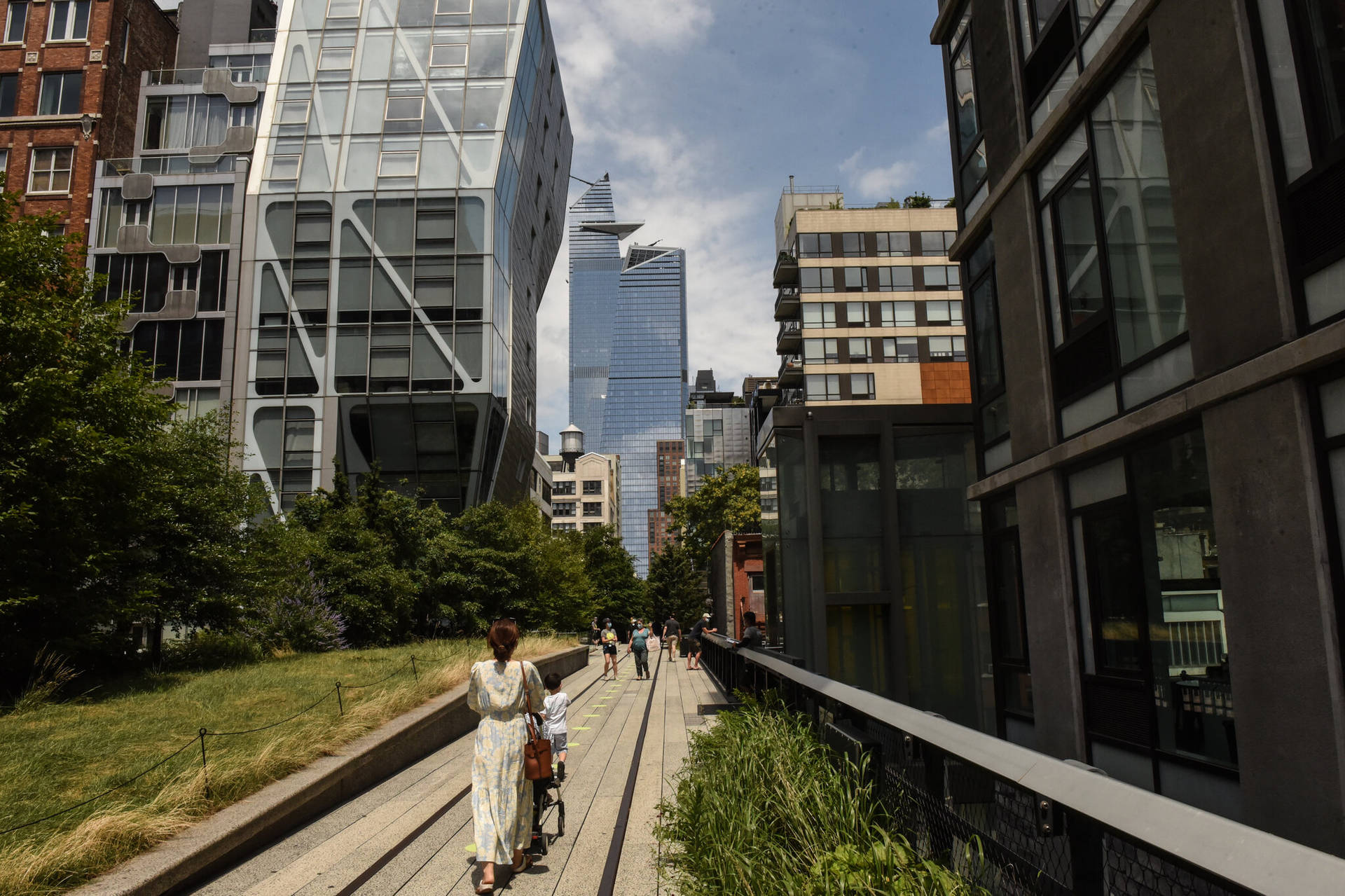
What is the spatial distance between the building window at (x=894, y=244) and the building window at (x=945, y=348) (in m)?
5.62

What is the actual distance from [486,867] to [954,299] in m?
53.3

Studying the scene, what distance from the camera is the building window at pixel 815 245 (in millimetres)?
55469

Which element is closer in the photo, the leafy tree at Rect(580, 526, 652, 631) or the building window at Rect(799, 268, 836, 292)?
the building window at Rect(799, 268, 836, 292)

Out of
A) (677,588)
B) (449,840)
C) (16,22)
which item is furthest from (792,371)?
(449,840)

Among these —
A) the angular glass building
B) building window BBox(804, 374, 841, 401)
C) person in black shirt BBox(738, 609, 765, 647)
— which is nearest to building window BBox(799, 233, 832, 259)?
building window BBox(804, 374, 841, 401)

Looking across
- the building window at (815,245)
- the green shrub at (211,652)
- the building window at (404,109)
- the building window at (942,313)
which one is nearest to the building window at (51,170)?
the building window at (404,109)

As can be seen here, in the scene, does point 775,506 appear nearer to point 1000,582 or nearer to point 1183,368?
point 1000,582

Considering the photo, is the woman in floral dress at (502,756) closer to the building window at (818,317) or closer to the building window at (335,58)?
the building window at (335,58)

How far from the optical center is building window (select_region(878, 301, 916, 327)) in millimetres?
54594

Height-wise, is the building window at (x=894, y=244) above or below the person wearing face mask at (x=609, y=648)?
above

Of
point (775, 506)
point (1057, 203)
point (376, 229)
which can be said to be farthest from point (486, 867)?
point (376, 229)

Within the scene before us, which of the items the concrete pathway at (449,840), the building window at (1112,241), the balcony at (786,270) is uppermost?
the balcony at (786,270)

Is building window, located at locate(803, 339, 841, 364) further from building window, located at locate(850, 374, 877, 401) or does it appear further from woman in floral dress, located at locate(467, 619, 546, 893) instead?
woman in floral dress, located at locate(467, 619, 546, 893)

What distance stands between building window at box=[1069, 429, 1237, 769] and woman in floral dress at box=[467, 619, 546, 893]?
17.2 ft
